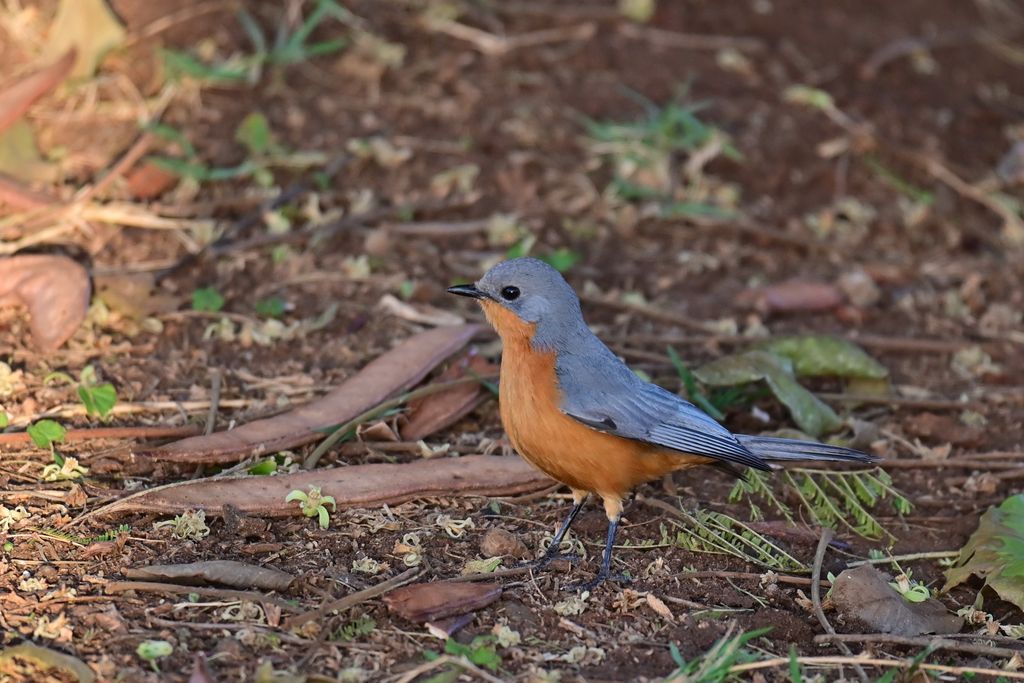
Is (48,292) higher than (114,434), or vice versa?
(48,292)

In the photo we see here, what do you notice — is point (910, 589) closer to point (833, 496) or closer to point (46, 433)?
point (833, 496)

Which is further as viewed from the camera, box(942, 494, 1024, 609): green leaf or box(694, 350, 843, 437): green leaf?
box(694, 350, 843, 437): green leaf

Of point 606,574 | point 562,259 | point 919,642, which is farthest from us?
point 562,259

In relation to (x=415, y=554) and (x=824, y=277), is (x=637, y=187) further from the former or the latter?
(x=415, y=554)

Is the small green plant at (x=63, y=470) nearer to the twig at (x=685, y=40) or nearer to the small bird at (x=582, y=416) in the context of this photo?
the small bird at (x=582, y=416)

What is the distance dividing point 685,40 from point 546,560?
5389 mm

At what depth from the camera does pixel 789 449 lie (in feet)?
16.3

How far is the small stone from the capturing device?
15.5ft

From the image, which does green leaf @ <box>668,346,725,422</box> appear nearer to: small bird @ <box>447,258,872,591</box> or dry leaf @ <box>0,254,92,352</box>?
small bird @ <box>447,258,872,591</box>

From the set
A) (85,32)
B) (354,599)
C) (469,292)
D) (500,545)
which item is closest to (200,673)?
(354,599)

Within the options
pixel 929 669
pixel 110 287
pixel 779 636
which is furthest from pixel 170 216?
pixel 929 669

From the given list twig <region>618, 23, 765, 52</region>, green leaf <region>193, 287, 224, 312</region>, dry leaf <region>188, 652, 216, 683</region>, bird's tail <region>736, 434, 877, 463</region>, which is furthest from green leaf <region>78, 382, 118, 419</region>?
twig <region>618, 23, 765, 52</region>

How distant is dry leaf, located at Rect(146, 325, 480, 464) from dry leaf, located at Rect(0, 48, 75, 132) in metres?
2.77

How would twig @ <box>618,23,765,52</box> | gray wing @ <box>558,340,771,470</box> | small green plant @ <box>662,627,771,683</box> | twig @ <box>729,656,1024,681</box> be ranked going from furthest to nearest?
twig @ <box>618,23,765,52</box> → gray wing @ <box>558,340,771,470</box> → twig @ <box>729,656,1024,681</box> → small green plant @ <box>662,627,771,683</box>
